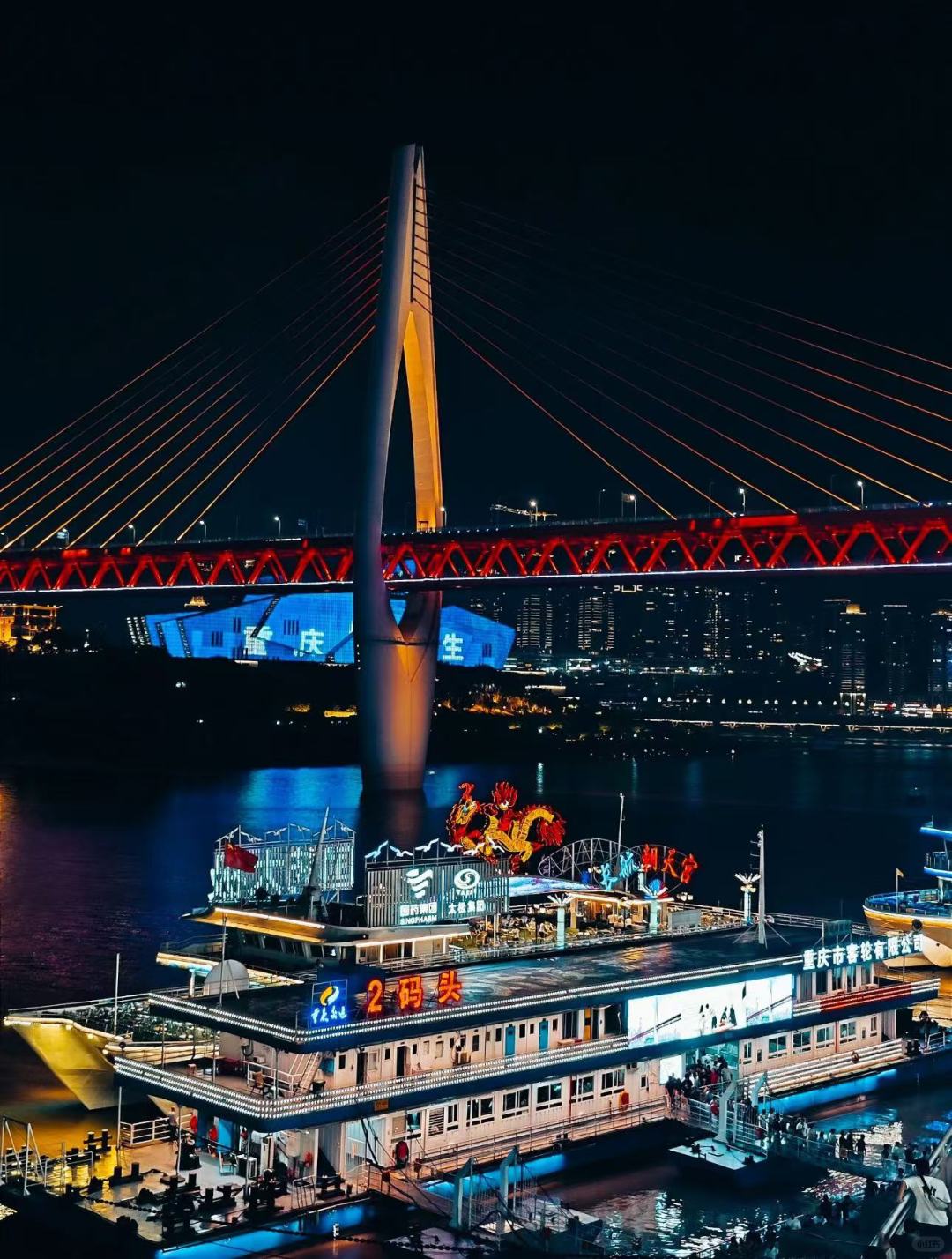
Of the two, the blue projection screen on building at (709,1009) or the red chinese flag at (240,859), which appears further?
the red chinese flag at (240,859)

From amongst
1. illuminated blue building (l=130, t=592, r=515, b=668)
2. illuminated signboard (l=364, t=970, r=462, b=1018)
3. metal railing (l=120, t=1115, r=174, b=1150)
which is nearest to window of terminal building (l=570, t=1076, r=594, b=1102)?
illuminated signboard (l=364, t=970, r=462, b=1018)

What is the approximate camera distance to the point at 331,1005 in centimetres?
1506

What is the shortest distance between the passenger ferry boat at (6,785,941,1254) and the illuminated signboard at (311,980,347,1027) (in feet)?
0.07

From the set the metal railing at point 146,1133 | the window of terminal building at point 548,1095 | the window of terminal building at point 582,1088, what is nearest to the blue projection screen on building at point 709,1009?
the window of terminal building at point 582,1088

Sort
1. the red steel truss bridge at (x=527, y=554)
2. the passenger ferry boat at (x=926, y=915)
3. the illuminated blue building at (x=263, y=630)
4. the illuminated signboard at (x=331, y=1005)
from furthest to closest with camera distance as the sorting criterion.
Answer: the illuminated blue building at (x=263, y=630) < the red steel truss bridge at (x=527, y=554) < the passenger ferry boat at (x=926, y=915) < the illuminated signboard at (x=331, y=1005)

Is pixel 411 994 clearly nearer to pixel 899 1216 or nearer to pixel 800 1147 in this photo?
pixel 800 1147

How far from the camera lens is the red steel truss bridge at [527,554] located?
4306cm

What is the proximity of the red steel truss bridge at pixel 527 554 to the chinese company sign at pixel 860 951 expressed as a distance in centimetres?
2123

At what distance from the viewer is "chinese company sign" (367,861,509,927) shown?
17984 mm

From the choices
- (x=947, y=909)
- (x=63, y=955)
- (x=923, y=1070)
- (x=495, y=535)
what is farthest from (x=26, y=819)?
(x=923, y=1070)

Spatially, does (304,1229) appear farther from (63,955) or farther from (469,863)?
(63,955)

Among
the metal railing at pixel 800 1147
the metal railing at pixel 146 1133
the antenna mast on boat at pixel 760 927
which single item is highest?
the antenna mast on boat at pixel 760 927

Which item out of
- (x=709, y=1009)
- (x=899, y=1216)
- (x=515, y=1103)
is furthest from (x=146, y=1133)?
(x=899, y=1216)

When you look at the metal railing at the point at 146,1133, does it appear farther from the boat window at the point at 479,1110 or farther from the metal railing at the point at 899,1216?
the metal railing at the point at 899,1216
